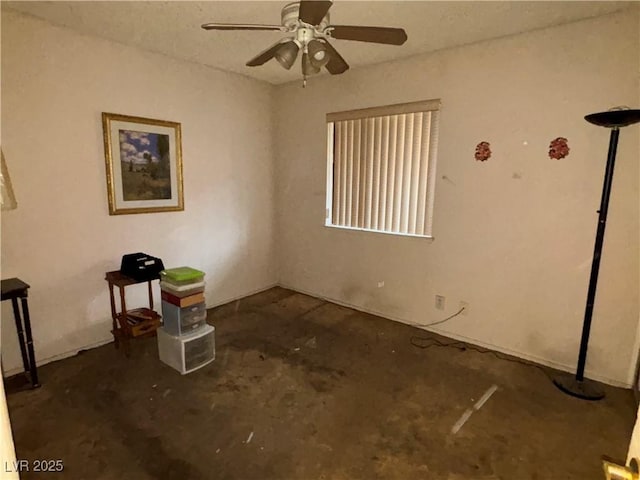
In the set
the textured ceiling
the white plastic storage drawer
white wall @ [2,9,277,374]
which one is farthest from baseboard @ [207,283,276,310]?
the textured ceiling

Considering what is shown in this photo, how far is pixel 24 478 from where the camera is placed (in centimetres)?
167

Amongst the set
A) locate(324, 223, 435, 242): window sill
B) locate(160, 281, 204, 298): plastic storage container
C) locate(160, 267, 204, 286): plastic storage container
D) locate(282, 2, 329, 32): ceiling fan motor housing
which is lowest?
locate(160, 281, 204, 298): plastic storage container

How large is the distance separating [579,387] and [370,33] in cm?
266

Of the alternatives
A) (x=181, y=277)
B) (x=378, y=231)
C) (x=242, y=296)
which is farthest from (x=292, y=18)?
(x=242, y=296)

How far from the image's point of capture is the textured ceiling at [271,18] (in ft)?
7.23

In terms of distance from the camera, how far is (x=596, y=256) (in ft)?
7.48

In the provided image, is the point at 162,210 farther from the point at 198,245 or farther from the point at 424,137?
the point at 424,137

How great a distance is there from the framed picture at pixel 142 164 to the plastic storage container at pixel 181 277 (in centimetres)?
79

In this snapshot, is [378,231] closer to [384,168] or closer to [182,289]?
[384,168]

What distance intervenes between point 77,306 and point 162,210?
40.8 inches

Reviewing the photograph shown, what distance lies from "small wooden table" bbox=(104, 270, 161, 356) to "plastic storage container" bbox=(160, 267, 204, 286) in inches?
10.5

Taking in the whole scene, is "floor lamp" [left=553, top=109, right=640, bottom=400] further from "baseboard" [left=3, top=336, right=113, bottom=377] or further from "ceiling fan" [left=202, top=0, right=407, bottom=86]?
"baseboard" [left=3, top=336, right=113, bottom=377]

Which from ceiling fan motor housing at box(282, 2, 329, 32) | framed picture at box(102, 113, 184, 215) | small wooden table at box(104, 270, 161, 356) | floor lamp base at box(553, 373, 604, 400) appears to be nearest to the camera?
ceiling fan motor housing at box(282, 2, 329, 32)

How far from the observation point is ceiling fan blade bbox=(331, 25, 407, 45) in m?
1.75
